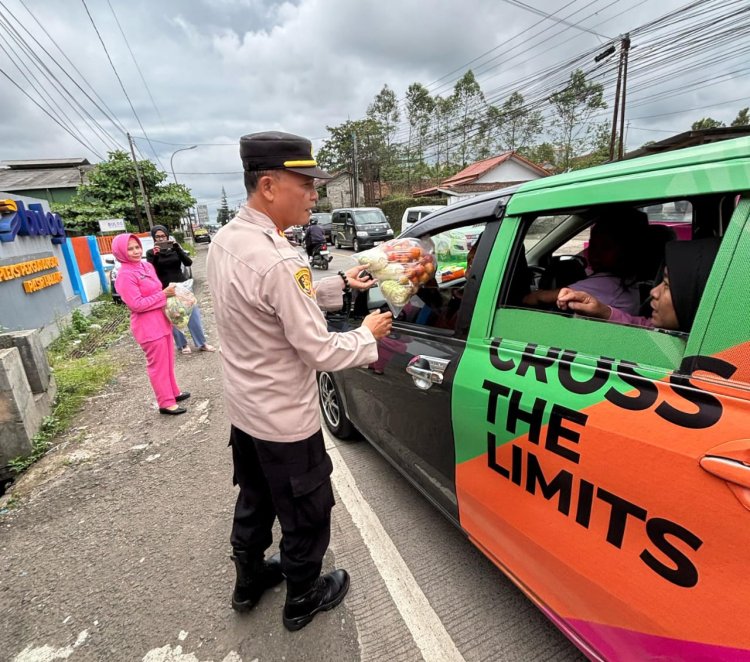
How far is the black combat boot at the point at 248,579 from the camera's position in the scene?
1832mm

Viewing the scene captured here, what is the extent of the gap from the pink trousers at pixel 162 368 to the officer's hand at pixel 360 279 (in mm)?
2642

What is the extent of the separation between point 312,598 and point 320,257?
12.4 m

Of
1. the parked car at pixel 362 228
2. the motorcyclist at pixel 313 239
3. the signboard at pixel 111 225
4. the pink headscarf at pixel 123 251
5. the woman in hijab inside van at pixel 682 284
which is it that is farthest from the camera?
the parked car at pixel 362 228

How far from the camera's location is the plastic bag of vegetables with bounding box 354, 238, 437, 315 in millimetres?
2021

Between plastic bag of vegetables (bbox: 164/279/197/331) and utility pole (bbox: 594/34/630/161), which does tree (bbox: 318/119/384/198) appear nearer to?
utility pole (bbox: 594/34/630/161)

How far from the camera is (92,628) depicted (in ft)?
6.18

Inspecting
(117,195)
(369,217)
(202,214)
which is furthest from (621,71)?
(202,214)

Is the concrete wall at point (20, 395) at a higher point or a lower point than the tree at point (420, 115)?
lower

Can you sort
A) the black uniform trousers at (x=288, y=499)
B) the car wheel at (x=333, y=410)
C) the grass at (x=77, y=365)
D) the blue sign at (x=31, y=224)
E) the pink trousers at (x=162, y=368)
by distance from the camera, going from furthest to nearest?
the blue sign at (x=31, y=224) < the pink trousers at (x=162, y=368) < the grass at (x=77, y=365) < the car wheel at (x=333, y=410) < the black uniform trousers at (x=288, y=499)

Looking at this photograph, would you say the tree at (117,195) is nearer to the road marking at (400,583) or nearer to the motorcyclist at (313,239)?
the motorcyclist at (313,239)

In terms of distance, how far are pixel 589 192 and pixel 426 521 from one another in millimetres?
1885

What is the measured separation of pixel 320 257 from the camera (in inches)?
536

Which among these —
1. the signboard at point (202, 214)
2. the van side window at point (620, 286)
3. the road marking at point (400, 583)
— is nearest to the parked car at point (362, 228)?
the road marking at point (400, 583)

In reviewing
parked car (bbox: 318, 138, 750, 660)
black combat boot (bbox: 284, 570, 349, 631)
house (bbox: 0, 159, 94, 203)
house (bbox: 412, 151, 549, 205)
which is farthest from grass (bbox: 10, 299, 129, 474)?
house (bbox: 0, 159, 94, 203)
